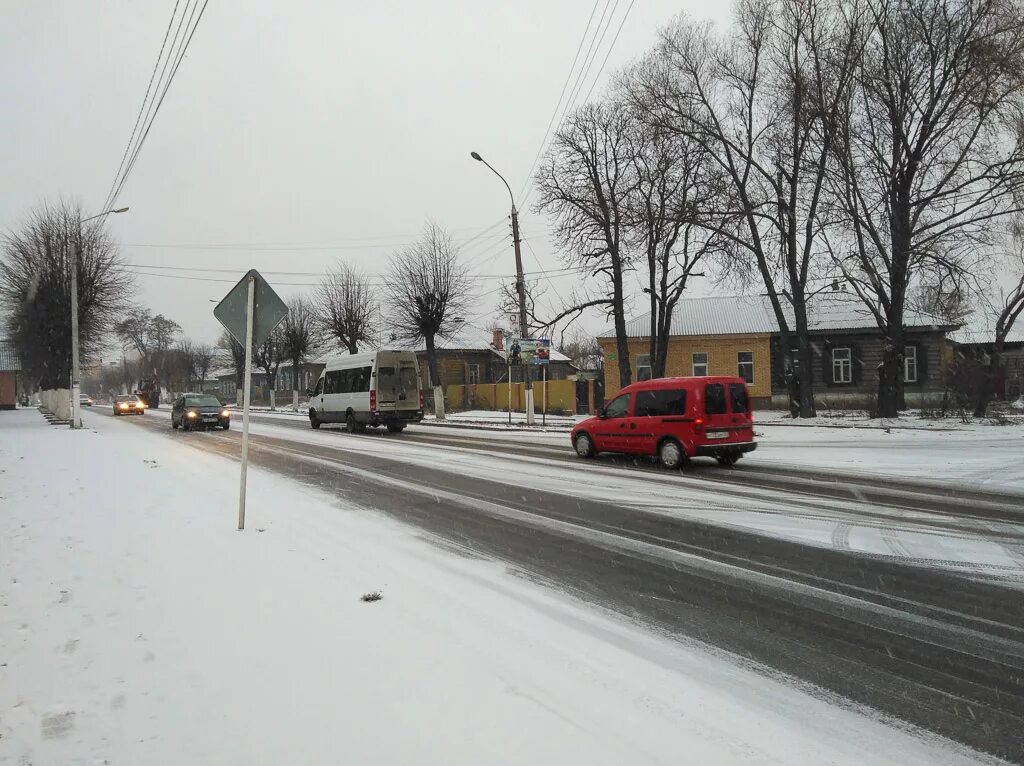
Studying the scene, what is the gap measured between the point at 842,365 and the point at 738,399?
25.9 m

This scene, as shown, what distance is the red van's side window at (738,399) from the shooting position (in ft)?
44.4

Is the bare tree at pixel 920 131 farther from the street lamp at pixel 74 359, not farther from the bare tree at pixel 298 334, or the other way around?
the bare tree at pixel 298 334

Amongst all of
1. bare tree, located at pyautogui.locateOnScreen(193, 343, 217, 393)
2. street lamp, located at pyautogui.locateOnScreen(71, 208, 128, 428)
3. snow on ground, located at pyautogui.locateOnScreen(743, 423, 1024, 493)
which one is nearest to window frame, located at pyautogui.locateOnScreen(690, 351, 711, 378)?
snow on ground, located at pyautogui.locateOnScreen(743, 423, 1024, 493)

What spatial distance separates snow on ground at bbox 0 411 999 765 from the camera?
302 centimetres

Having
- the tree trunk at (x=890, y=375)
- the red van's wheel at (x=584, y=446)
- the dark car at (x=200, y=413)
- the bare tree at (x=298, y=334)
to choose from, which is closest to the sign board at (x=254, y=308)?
the red van's wheel at (x=584, y=446)

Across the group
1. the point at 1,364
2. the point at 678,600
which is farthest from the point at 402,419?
the point at 1,364

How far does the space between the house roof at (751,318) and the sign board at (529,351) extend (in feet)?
39.7

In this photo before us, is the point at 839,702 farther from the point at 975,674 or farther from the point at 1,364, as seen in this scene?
the point at 1,364

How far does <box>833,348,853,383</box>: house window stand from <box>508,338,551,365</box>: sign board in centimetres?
1841

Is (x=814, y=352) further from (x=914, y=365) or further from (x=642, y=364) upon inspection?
(x=642, y=364)

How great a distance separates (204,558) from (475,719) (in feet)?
13.3

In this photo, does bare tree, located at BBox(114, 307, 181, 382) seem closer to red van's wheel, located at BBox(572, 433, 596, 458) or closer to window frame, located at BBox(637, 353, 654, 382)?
window frame, located at BBox(637, 353, 654, 382)

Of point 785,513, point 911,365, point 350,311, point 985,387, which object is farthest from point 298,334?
point 785,513

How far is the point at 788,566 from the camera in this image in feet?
20.1
